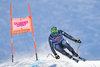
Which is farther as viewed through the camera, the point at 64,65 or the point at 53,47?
the point at 53,47

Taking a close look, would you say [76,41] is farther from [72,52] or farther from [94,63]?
[94,63]

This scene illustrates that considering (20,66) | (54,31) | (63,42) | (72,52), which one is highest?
(54,31)

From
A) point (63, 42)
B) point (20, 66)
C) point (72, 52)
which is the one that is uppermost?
point (63, 42)

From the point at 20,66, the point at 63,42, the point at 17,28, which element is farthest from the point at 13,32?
the point at 63,42

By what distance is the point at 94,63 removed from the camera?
812cm

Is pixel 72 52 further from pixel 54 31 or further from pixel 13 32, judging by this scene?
pixel 13 32

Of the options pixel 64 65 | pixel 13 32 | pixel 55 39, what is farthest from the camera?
pixel 13 32

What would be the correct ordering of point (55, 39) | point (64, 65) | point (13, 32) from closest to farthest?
1. point (64, 65)
2. point (55, 39)
3. point (13, 32)

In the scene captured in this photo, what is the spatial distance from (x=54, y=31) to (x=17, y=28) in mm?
4385

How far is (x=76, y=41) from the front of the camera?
27.2ft

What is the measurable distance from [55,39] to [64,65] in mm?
1400

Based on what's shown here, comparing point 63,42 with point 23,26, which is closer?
point 63,42

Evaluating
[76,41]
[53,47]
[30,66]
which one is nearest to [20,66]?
[30,66]

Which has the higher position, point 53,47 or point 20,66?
point 53,47
